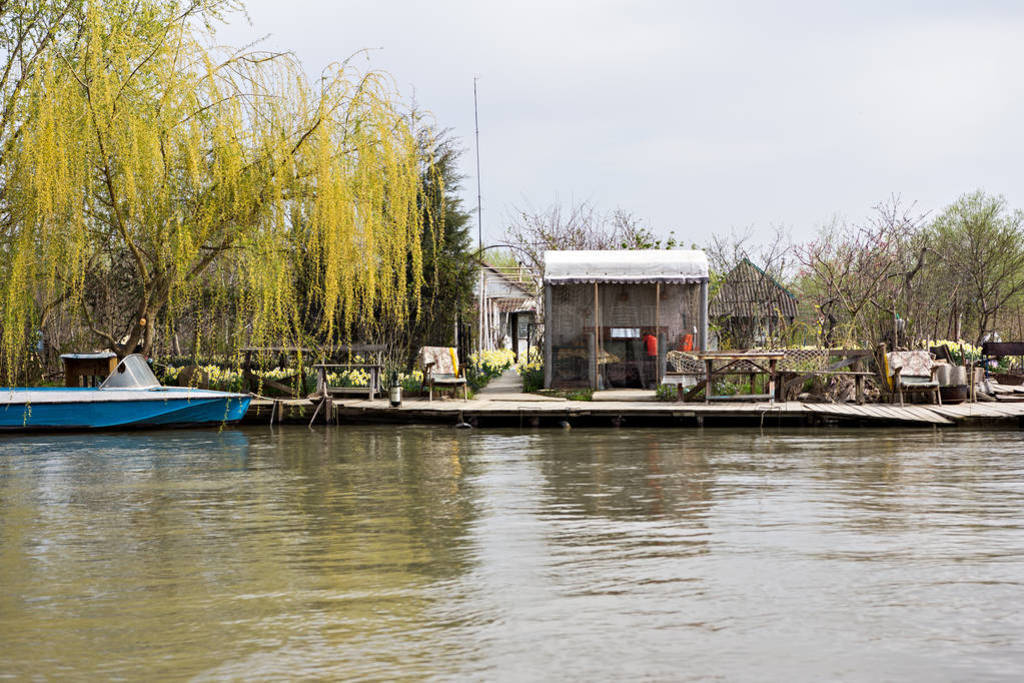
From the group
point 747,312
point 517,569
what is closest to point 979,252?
point 747,312

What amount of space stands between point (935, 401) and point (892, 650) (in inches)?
613

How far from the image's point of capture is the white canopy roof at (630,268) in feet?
78.7

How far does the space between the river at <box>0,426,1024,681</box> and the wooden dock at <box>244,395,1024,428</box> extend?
4.10 meters

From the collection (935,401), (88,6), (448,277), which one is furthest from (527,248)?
(88,6)

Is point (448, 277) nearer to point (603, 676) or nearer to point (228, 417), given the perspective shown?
point (228, 417)

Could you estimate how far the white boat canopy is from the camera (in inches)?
718

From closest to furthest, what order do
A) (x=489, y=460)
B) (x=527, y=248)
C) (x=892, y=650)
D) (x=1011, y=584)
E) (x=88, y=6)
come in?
1. (x=892, y=650)
2. (x=1011, y=584)
3. (x=88, y=6)
4. (x=489, y=460)
5. (x=527, y=248)

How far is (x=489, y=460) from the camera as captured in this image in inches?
585

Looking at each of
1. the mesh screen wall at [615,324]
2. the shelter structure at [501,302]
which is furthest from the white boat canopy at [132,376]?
the shelter structure at [501,302]

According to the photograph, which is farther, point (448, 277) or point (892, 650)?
point (448, 277)

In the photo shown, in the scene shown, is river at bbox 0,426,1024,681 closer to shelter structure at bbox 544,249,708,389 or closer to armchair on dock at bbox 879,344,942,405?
armchair on dock at bbox 879,344,942,405

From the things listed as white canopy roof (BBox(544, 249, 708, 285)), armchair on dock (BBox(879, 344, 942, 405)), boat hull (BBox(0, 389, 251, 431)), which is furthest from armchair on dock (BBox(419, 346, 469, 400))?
armchair on dock (BBox(879, 344, 942, 405))

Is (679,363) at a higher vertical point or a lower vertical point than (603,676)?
higher

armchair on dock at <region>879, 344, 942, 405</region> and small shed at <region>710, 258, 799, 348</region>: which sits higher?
small shed at <region>710, 258, 799, 348</region>
